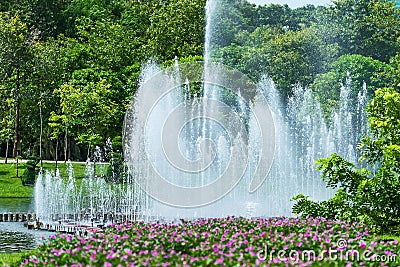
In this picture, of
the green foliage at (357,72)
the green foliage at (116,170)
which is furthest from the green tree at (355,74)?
the green foliage at (116,170)

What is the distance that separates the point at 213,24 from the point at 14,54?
7742mm

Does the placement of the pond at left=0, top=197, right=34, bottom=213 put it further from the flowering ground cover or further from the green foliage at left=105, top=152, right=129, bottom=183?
the flowering ground cover

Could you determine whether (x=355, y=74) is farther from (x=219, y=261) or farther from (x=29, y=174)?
(x=219, y=261)

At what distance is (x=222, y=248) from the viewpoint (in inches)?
254

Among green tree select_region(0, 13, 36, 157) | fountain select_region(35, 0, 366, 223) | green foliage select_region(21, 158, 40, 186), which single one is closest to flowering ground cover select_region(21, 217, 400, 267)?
fountain select_region(35, 0, 366, 223)

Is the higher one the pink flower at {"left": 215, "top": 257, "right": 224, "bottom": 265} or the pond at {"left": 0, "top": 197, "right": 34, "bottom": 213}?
the pink flower at {"left": 215, "top": 257, "right": 224, "bottom": 265}

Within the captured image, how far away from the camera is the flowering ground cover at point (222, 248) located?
5973 millimetres

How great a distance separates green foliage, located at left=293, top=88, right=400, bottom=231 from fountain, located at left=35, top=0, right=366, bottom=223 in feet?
16.2

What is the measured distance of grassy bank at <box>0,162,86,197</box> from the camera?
24.3 meters

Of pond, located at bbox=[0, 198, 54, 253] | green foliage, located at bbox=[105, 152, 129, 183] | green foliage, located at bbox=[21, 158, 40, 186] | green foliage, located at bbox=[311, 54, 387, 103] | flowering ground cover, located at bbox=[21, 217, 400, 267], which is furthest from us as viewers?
green foliage, located at bbox=[311, 54, 387, 103]

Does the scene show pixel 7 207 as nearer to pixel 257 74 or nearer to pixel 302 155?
pixel 302 155

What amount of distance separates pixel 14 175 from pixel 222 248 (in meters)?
21.2

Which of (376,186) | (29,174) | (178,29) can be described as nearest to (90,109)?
(29,174)

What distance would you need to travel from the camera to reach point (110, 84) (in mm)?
→ 27562
